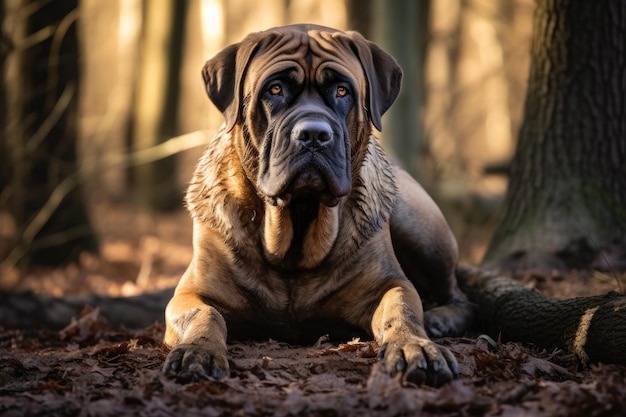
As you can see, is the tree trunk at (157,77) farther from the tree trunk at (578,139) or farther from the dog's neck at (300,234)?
the dog's neck at (300,234)

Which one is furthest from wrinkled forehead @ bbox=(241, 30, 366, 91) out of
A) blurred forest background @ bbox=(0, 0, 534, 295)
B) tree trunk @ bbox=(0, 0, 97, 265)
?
tree trunk @ bbox=(0, 0, 97, 265)

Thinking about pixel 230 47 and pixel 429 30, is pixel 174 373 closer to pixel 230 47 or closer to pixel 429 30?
pixel 230 47

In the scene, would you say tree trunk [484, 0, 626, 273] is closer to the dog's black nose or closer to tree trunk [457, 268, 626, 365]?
tree trunk [457, 268, 626, 365]

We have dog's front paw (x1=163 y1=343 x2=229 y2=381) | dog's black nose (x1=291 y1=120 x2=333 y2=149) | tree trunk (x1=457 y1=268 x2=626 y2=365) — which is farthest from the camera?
dog's black nose (x1=291 y1=120 x2=333 y2=149)

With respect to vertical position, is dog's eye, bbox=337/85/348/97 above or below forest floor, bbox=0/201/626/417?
above

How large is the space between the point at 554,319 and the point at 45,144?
7895mm

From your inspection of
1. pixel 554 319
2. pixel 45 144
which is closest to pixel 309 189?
pixel 554 319

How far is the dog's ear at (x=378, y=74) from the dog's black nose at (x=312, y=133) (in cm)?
62

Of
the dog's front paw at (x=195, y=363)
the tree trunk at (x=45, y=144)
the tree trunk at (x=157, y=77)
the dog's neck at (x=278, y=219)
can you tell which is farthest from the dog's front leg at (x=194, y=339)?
the tree trunk at (x=157, y=77)

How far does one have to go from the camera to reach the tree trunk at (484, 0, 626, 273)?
6.79 metres

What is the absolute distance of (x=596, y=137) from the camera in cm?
689

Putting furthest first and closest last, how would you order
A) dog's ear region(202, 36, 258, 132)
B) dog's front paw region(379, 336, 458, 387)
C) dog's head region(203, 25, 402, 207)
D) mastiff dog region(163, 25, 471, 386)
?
dog's ear region(202, 36, 258, 132)
mastiff dog region(163, 25, 471, 386)
dog's head region(203, 25, 402, 207)
dog's front paw region(379, 336, 458, 387)

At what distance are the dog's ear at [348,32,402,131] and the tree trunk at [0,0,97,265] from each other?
18.5ft

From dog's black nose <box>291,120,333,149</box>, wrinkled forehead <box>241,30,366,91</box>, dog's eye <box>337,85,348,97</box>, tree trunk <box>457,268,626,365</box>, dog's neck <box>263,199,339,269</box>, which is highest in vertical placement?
wrinkled forehead <box>241,30,366,91</box>
